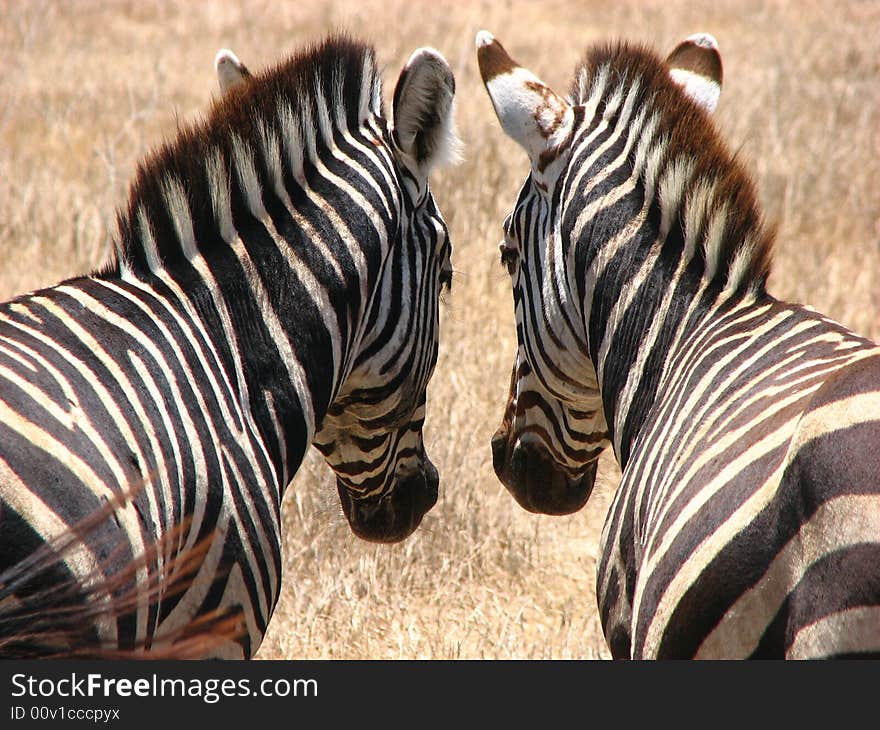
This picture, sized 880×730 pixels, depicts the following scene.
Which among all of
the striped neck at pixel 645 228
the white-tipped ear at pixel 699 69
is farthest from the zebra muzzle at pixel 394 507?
the white-tipped ear at pixel 699 69

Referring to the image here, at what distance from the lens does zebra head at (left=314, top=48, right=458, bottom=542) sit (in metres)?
3.50

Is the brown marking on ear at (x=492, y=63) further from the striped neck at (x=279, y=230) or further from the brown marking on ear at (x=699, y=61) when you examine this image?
the brown marking on ear at (x=699, y=61)

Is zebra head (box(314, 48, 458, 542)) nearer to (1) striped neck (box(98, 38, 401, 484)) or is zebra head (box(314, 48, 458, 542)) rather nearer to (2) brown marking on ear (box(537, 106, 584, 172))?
(1) striped neck (box(98, 38, 401, 484))

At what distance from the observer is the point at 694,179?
3121 mm

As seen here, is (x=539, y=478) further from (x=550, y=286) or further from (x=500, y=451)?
(x=550, y=286)

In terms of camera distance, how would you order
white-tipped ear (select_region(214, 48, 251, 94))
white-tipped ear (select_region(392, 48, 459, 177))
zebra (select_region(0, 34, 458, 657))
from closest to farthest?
zebra (select_region(0, 34, 458, 657)) < white-tipped ear (select_region(392, 48, 459, 177)) < white-tipped ear (select_region(214, 48, 251, 94))

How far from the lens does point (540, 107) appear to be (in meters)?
3.52

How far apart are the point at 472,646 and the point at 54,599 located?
2852mm

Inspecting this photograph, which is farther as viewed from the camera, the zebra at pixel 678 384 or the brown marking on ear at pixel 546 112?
the brown marking on ear at pixel 546 112

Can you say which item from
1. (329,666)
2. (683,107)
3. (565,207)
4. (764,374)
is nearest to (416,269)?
(565,207)

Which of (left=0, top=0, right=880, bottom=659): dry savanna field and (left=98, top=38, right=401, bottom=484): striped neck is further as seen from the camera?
(left=0, top=0, right=880, bottom=659): dry savanna field

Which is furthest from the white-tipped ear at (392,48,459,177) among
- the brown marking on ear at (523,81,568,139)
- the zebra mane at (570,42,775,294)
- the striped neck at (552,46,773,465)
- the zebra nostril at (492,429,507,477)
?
the zebra nostril at (492,429,507,477)

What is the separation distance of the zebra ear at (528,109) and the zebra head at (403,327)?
178mm

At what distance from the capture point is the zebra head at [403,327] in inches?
138
